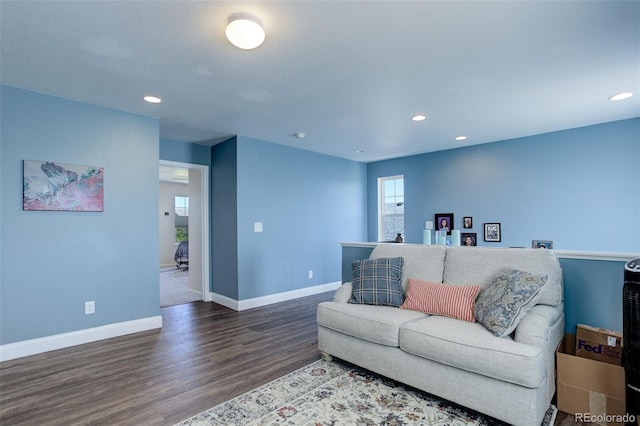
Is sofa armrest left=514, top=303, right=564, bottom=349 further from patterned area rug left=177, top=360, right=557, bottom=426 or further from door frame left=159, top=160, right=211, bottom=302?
door frame left=159, top=160, right=211, bottom=302

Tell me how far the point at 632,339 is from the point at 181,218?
9870 mm

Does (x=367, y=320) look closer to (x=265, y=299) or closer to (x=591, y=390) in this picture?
(x=591, y=390)

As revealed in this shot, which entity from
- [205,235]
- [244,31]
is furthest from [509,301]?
[205,235]

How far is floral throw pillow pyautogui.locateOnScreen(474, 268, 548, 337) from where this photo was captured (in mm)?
2004

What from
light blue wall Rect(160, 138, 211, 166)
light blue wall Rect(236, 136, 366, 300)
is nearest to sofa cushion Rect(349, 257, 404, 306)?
light blue wall Rect(236, 136, 366, 300)

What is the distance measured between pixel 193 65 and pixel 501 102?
120 inches

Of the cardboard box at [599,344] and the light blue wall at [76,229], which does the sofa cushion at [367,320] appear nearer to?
the cardboard box at [599,344]

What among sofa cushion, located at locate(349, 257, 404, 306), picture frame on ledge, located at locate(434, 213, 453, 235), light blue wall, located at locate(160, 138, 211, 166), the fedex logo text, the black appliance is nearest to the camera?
the black appliance

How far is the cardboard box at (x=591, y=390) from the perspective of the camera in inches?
73.6

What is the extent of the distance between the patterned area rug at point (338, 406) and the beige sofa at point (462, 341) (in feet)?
0.37

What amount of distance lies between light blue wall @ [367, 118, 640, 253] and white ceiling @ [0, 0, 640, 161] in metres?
0.44

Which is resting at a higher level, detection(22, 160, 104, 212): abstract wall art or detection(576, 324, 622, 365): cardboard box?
detection(22, 160, 104, 212): abstract wall art

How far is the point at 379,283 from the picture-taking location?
281cm

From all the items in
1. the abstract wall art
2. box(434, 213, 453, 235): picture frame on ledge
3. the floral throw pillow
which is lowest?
the floral throw pillow
